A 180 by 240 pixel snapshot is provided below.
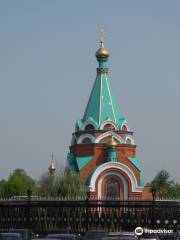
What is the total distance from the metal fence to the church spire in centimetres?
2558

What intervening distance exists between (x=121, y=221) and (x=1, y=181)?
38.0 m

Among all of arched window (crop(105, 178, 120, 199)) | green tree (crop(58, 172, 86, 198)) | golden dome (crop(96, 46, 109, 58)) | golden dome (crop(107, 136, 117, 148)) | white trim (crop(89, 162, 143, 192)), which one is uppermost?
golden dome (crop(96, 46, 109, 58))

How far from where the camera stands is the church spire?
51.0 m

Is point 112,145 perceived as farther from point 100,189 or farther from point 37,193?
point 37,193

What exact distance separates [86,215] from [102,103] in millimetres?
27084

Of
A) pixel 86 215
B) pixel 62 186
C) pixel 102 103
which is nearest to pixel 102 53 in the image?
pixel 102 103

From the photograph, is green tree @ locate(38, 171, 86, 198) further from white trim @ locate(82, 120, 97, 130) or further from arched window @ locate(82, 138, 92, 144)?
white trim @ locate(82, 120, 97, 130)

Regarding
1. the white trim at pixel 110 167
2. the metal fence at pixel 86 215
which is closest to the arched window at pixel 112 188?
the white trim at pixel 110 167

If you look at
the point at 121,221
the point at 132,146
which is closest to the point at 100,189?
the point at 132,146

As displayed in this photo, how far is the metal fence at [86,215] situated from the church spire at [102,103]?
25582 mm

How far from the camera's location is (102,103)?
51.0 m

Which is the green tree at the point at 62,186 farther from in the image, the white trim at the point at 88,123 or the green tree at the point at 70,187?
the white trim at the point at 88,123

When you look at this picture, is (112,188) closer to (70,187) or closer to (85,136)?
(85,136)

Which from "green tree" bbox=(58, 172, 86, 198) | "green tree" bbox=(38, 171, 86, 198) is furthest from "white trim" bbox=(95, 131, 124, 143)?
Answer: "green tree" bbox=(58, 172, 86, 198)
